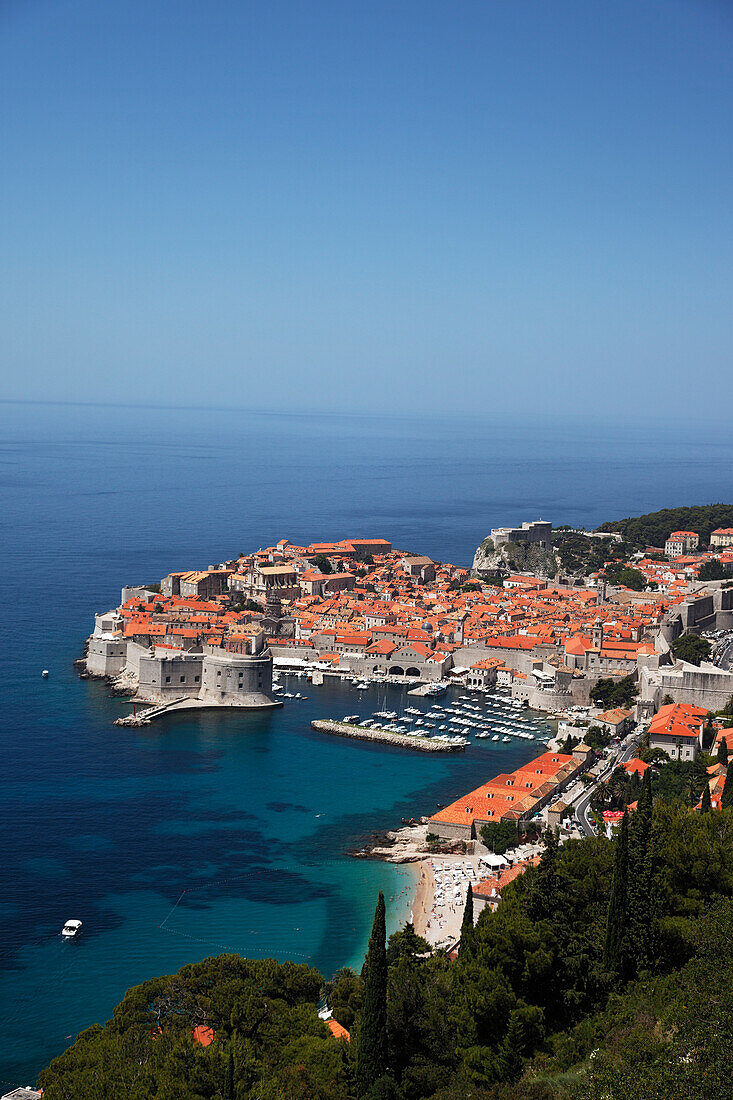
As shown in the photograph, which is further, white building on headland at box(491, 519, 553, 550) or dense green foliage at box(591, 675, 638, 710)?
white building on headland at box(491, 519, 553, 550)

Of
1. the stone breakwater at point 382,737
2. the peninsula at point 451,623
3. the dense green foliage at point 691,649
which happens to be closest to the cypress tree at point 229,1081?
the stone breakwater at point 382,737

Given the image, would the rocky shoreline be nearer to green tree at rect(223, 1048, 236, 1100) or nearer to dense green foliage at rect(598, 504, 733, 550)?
green tree at rect(223, 1048, 236, 1100)

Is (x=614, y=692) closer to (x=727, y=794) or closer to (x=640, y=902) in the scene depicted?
(x=727, y=794)

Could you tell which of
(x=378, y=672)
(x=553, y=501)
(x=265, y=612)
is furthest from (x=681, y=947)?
(x=553, y=501)

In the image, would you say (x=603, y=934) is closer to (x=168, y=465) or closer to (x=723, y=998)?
(x=723, y=998)

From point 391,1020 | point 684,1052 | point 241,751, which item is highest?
point 684,1052

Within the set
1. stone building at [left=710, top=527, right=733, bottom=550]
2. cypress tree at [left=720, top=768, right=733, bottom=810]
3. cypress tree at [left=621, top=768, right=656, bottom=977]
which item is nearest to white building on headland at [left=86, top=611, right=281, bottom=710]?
cypress tree at [left=720, top=768, right=733, bottom=810]
